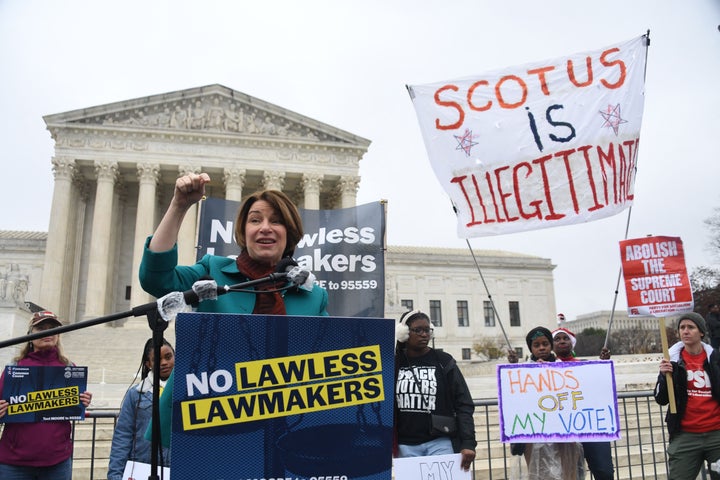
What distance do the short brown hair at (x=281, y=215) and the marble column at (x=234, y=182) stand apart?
3289 cm

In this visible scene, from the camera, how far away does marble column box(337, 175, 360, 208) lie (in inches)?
1451

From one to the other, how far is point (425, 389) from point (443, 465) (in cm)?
64

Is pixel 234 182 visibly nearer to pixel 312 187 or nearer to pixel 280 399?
pixel 312 187

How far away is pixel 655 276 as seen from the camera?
5.38m

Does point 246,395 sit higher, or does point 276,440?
point 246,395

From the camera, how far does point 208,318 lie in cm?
171

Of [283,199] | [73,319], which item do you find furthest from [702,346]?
[73,319]

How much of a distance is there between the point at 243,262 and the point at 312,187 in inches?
1350

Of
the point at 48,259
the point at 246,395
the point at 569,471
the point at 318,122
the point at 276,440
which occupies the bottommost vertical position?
the point at 569,471

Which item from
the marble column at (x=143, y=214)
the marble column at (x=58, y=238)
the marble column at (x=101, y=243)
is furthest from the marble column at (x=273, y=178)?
the marble column at (x=58, y=238)

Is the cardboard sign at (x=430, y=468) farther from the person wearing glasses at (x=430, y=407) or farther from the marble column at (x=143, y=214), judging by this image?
the marble column at (x=143, y=214)

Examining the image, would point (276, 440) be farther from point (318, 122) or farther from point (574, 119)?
point (318, 122)

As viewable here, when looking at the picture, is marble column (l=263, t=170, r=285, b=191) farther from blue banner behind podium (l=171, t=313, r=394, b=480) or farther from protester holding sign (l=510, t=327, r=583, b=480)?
blue banner behind podium (l=171, t=313, r=394, b=480)

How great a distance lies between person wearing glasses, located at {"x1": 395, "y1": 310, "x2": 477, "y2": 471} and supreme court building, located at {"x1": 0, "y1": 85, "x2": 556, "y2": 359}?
28008 mm
